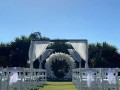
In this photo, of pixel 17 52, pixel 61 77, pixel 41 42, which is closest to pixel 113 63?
pixel 61 77

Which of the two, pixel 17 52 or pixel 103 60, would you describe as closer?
pixel 103 60

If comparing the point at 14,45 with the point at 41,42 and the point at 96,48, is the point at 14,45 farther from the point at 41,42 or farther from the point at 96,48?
the point at 41,42

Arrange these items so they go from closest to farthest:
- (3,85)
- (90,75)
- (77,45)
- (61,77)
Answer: (3,85), (90,75), (77,45), (61,77)

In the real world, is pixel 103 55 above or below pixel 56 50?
below

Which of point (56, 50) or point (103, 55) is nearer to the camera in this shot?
point (103, 55)

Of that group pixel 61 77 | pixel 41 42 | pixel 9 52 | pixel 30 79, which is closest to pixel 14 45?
pixel 9 52

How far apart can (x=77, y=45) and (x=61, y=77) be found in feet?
27.1

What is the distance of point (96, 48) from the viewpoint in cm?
3691

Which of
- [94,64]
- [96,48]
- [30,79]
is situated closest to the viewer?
[30,79]

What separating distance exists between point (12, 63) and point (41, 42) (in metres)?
13.4

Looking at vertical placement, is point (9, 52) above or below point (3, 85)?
above

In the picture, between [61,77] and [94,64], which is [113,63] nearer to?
[94,64]

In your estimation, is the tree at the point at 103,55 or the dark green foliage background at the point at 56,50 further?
the dark green foliage background at the point at 56,50

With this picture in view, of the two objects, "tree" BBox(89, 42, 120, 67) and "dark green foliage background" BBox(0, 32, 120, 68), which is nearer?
"tree" BBox(89, 42, 120, 67)
